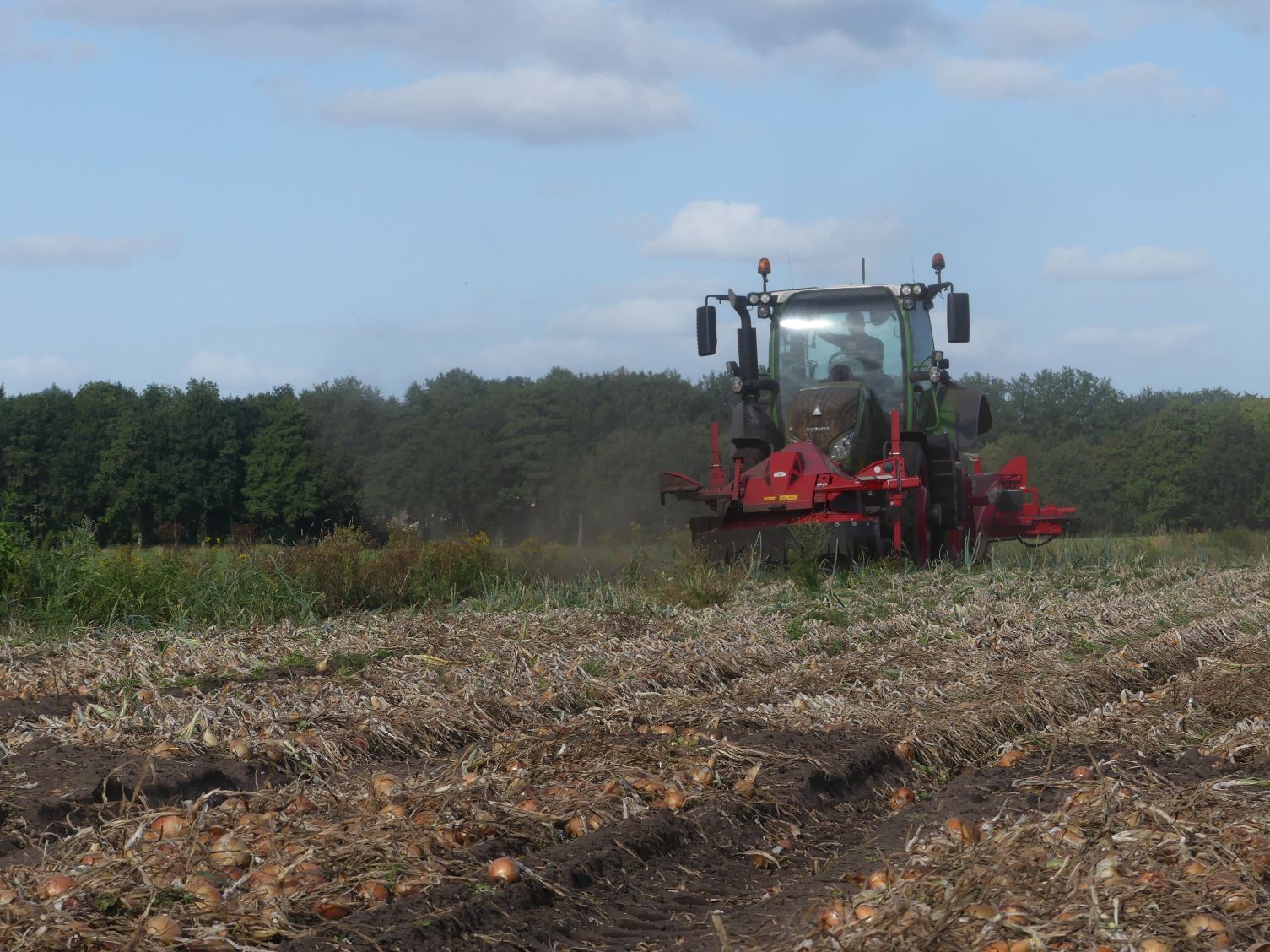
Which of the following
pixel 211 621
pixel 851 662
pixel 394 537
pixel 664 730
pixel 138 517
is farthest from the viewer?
pixel 138 517

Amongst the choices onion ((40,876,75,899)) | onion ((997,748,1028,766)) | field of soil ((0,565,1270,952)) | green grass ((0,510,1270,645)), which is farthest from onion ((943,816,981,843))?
green grass ((0,510,1270,645))

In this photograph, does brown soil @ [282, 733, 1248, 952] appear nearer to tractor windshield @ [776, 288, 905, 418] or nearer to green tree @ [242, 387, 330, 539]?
tractor windshield @ [776, 288, 905, 418]

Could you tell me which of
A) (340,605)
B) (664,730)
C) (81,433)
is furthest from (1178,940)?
(81,433)

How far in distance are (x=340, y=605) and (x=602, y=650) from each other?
4123 millimetres

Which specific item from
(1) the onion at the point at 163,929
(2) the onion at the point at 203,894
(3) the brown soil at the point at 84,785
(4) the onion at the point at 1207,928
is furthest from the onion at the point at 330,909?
(4) the onion at the point at 1207,928

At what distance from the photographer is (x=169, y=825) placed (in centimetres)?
407

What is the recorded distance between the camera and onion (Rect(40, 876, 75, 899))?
3.38 meters

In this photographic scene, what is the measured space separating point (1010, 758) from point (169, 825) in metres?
3.26

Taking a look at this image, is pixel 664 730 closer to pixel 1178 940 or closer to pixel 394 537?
pixel 1178 940

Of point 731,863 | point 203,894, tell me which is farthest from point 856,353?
point 203,894

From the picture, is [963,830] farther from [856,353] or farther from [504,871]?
[856,353]

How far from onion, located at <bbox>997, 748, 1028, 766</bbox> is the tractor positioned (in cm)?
682

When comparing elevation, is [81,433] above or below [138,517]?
above

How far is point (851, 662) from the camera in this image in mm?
7527
